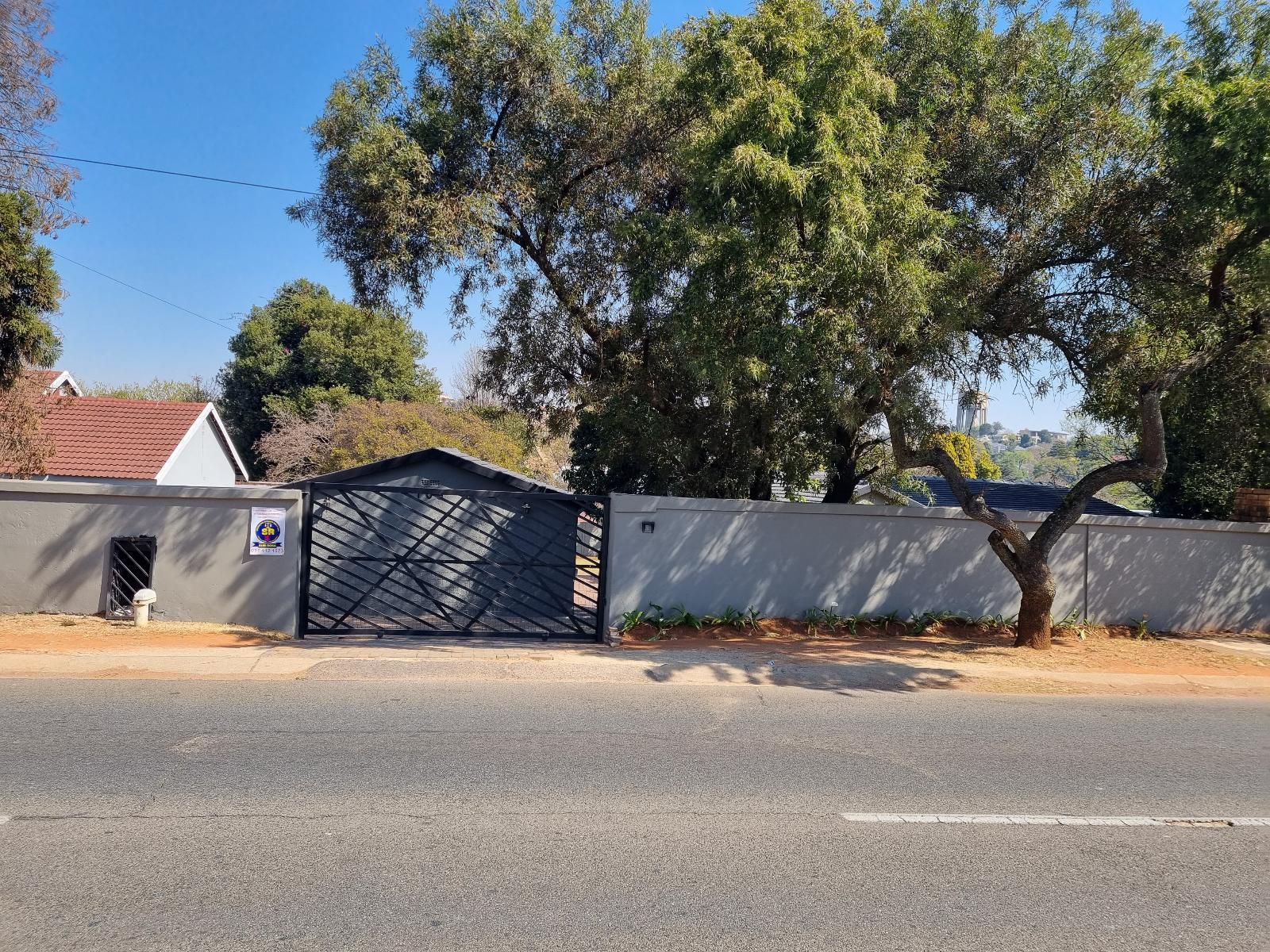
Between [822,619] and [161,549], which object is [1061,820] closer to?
[822,619]

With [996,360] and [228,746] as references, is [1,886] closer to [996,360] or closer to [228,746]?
[228,746]

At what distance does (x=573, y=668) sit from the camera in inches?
420

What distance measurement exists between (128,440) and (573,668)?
68.6 feet

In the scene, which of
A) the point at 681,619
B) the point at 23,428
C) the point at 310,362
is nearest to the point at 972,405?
the point at 681,619

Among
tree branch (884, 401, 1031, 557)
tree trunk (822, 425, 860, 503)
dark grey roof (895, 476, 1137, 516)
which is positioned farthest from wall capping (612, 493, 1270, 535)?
dark grey roof (895, 476, 1137, 516)

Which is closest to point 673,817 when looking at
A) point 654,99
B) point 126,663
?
point 126,663

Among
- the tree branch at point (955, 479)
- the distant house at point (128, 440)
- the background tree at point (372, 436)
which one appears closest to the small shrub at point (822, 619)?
the tree branch at point (955, 479)

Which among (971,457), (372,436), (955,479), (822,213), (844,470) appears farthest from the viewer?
(372,436)

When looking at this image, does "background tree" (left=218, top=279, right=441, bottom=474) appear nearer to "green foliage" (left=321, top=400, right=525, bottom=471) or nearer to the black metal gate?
"green foliage" (left=321, top=400, right=525, bottom=471)

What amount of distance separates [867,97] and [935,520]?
6.25 m

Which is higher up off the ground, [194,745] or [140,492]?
[140,492]

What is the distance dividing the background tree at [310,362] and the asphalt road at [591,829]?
31687mm

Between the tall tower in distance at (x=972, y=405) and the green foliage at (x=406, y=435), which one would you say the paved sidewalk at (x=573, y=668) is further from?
the green foliage at (x=406, y=435)

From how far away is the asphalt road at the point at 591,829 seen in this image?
4.43 metres
